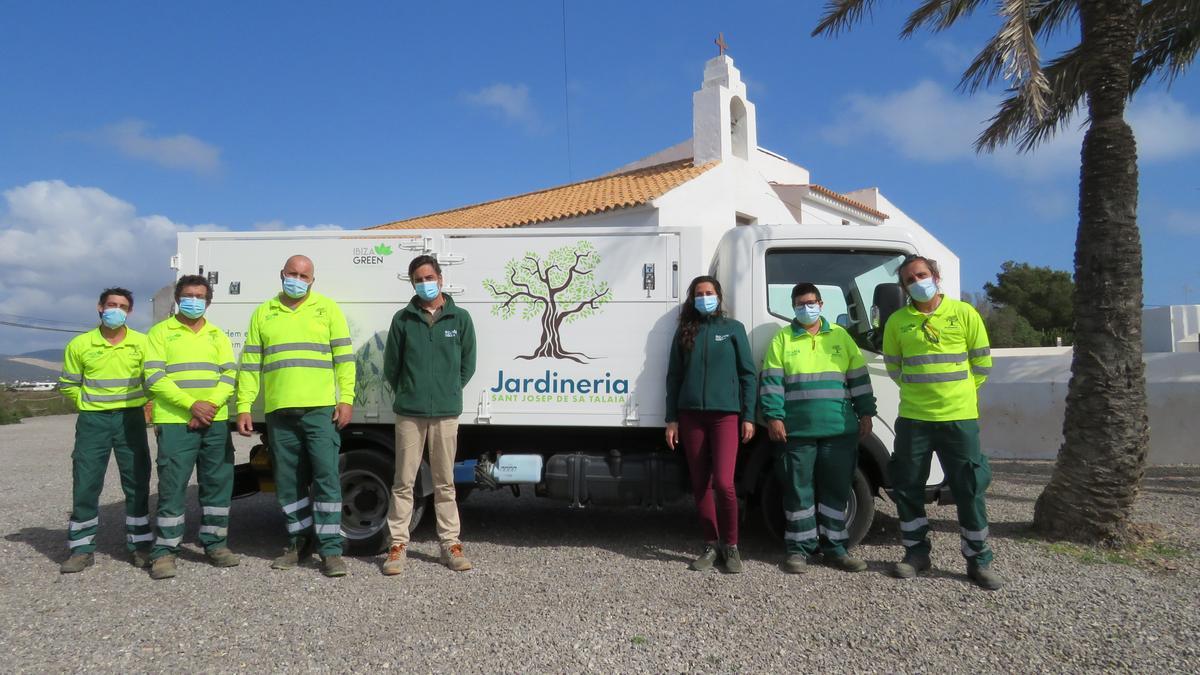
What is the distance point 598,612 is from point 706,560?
3.51 feet

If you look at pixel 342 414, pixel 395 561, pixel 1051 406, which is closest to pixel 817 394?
pixel 395 561

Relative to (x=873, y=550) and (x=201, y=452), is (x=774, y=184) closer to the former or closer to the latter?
(x=873, y=550)

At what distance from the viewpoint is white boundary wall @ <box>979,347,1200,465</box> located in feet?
32.6

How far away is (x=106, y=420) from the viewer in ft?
16.9

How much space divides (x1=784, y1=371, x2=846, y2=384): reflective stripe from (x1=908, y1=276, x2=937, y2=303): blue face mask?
27.0 inches

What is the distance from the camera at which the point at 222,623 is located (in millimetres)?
4125

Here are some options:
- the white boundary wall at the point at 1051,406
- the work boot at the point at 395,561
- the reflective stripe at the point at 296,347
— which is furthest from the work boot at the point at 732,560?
the white boundary wall at the point at 1051,406

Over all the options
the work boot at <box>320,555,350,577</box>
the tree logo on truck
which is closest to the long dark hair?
the tree logo on truck

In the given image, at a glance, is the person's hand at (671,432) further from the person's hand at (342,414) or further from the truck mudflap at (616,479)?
the person's hand at (342,414)

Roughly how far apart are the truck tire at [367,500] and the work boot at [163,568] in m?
1.12

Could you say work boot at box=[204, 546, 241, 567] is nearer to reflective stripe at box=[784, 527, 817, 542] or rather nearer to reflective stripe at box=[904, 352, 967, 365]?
reflective stripe at box=[784, 527, 817, 542]

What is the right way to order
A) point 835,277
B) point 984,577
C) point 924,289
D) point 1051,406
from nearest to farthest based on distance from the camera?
1. point 984,577
2. point 924,289
3. point 835,277
4. point 1051,406

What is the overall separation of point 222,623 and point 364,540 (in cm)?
147

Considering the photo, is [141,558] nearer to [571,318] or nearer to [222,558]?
[222,558]
